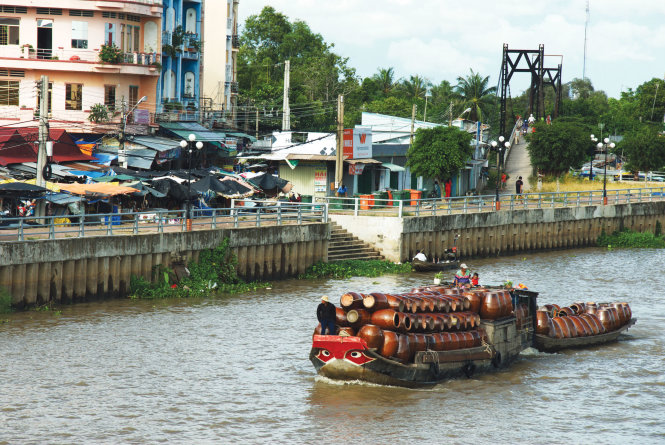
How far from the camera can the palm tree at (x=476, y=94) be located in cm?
9504

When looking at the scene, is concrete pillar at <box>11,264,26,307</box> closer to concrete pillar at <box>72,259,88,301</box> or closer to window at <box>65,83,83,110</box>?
concrete pillar at <box>72,259,88,301</box>

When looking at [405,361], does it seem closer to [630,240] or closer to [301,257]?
[301,257]

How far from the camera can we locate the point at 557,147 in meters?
66.4

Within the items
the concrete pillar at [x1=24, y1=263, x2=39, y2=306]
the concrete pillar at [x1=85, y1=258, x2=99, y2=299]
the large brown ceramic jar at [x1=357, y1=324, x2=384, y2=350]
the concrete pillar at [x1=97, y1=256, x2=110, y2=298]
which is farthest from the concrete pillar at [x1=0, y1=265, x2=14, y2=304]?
the large brown ceramic jar at [x1=357, y1=324, x2=384, y2=350]

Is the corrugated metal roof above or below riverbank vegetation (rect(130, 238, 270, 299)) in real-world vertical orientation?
above

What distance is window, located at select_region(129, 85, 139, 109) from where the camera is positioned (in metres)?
52.5

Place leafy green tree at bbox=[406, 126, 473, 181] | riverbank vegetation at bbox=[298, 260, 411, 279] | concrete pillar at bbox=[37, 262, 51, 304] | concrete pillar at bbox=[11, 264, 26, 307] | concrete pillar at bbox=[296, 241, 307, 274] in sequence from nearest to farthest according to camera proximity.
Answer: concrete pillar at bbox=[11, 264, 26, 307] → concrete pillar at bbox=[37, 262, 51, 304] → concrete pillar at bbox=[296, 241, 307, 274] → riverbank vegetation at bbox=[298, 260, 411, 279] → leafy green tree at bbox=[406, 126, 473, 181]

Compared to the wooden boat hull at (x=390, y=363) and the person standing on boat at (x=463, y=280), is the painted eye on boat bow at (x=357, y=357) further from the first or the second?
the person standing on boat at (x=463, y=280)

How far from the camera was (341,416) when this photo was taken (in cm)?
2050

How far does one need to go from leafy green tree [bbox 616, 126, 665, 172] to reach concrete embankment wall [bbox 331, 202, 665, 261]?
15458mm

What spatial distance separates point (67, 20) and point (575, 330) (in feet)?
109

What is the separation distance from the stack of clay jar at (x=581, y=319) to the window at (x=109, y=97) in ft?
98.7

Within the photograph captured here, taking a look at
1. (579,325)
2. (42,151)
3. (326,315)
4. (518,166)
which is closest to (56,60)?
(42,151)

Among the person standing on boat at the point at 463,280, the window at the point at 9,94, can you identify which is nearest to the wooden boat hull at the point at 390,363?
the person standing on boat at the point at 463,280
